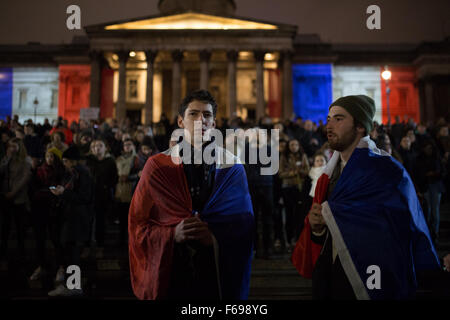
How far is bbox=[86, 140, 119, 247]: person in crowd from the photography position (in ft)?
23.1

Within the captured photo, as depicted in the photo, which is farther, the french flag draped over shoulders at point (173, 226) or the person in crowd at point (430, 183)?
the person in crowd at point (430, 183)

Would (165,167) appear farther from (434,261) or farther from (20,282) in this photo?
(20,282)

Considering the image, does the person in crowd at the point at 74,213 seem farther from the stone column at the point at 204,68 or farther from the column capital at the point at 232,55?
the column capital at the point at 232,55

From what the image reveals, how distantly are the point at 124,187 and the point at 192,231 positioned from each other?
5.37 m

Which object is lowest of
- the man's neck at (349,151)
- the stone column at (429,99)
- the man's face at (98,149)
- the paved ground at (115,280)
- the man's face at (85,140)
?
the paved ground at (115,280)

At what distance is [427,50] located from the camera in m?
37.2

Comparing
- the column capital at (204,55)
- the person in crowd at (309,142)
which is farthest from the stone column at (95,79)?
the person in crowd at (309,142)

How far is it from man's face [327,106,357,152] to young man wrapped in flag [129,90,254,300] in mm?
716

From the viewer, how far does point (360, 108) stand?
2.54 metres

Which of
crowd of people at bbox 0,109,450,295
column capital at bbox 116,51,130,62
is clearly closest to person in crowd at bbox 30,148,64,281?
crowd of people at bbox 0,109,450,295

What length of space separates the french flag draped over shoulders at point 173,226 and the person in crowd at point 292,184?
4676 mm

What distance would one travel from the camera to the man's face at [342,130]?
100 inches

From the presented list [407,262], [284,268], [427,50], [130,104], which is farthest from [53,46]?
[407,262]

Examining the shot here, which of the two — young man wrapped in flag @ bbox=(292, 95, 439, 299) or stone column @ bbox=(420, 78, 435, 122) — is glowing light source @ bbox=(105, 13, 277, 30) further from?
young man wrapped in flag @ bbox=(292, 95, 439, 299)
